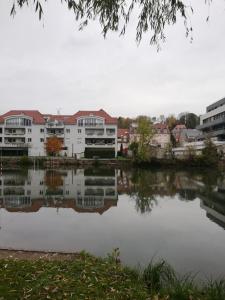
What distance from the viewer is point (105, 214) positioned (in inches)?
721

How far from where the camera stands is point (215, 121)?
80.9 meters

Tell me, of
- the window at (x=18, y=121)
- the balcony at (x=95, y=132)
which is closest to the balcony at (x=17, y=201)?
the balcony at (x=95, y=132)

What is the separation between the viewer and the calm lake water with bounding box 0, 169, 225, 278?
1108 cm

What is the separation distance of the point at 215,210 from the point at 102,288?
14188mm

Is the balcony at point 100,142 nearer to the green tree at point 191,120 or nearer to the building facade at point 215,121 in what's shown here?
the building facade at point 215,121

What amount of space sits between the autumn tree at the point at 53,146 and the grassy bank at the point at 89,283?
69105 mm

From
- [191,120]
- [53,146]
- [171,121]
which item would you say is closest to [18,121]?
[53,146]

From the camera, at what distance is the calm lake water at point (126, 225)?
11.1 m

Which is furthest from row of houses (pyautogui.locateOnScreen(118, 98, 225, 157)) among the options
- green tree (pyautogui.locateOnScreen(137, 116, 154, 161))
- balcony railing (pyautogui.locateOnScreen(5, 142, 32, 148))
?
balcony railing (pyautogui.locateOnScreen(5, 142, 32, 148))

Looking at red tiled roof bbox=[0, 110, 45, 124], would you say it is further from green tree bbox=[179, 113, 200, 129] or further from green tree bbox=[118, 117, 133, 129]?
green tree bbox=[179, 113, 200, 129]

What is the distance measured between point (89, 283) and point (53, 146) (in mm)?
70976

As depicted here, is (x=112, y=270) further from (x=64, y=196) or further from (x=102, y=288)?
(x=64, y=196)

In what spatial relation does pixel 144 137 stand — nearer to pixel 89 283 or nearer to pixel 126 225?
pixel 126 225

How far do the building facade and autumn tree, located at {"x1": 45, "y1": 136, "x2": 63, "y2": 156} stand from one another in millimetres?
31206
